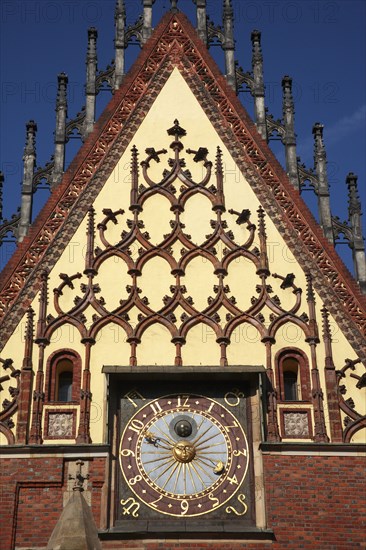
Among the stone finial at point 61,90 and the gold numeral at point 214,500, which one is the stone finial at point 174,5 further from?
the gold numeral at point 214,500

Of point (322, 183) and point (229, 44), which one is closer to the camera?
point (322, 183)

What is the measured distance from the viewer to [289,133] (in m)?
16.0

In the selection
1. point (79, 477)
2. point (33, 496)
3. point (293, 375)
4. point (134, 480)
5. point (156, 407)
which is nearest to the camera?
point (79, 477)

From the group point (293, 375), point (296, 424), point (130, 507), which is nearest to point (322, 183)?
point (293, 375)

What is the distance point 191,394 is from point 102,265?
2.22 meters

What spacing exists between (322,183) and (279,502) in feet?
15.7

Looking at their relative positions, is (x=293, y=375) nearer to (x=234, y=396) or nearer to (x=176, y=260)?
(x=234, y=396)

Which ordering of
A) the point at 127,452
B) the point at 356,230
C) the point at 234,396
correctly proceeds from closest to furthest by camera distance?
1. the point at 127,452
2. the point at 234,396
3. the point at 356,230

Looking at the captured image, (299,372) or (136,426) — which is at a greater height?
(299,372)

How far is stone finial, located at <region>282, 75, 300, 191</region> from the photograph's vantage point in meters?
15.8

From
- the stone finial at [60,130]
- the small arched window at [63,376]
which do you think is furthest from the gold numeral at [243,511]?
the stone finial at [60,130]

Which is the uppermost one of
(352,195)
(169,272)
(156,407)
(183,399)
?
(352,195)

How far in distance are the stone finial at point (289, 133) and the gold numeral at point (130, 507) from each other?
5.04 metres

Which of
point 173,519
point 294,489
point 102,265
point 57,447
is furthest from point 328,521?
point 102,265
